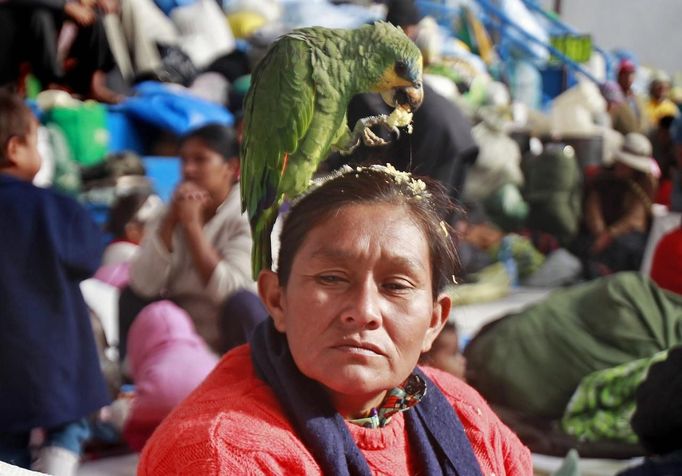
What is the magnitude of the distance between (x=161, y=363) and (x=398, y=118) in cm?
187

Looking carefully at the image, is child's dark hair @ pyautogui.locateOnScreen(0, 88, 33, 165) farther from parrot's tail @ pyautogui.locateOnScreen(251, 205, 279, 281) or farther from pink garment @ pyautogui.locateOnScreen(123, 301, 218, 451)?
parrot's tail @ pyautogui.locateOnScreen(251, 205, 279, 281)

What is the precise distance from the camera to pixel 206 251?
2896mm

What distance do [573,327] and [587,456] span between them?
0.47 m

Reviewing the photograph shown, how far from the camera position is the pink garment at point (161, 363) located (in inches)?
113

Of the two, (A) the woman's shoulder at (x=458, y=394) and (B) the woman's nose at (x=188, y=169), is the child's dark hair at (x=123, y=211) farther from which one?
(A) the woman's shoulder at (x=458, y=394)

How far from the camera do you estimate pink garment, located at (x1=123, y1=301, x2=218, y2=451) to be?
2.87 metres

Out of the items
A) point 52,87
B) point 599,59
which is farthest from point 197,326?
point 599,59

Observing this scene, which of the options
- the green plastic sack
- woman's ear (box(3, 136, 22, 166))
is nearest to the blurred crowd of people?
woman's ear (box(3, 136, 22, 166))

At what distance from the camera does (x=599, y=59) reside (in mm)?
12641

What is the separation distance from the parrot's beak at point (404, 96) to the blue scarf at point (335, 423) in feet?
1.09

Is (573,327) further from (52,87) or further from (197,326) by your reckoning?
(52,87)

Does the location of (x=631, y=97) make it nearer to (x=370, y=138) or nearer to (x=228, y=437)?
(x=370, y=138)

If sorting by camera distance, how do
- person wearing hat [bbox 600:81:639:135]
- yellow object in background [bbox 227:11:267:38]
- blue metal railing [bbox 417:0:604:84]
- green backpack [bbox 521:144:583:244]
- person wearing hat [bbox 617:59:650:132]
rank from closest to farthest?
green backpack [bbox 521:144:583:244], yellow object in background [bbox 227:11:267:38], person wearing hat [bbox 600:81:639:135], person wearing hat [bbox 617:59:650:132], blue metal railing [bbox 417:0:604:84]

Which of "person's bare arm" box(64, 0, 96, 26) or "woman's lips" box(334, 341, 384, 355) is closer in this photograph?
"woman's lips" box(334, 341, 384, 355)
